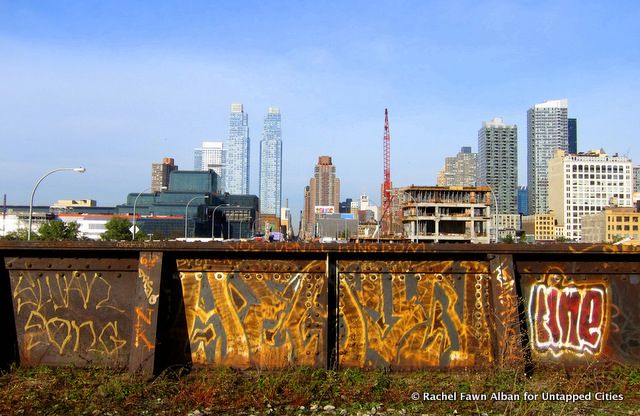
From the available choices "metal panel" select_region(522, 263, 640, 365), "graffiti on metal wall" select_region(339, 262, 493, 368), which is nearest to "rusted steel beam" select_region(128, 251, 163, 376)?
"graffiti on metal wall" select_region(339, 262, 493, 368)

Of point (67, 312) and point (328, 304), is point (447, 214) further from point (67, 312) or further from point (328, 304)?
point (67, 312)

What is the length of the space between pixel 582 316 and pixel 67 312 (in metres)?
6.58

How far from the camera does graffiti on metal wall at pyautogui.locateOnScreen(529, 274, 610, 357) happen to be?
711 cm

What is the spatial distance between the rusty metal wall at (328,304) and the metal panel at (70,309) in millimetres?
13

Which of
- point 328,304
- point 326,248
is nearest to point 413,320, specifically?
point 328,304

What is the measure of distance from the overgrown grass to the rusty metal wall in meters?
0.24

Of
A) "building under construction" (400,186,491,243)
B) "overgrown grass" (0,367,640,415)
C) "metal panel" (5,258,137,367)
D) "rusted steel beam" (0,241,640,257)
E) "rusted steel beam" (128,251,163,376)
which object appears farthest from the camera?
"building under construction" (400,186,491,243)

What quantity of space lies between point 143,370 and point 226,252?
1712mm

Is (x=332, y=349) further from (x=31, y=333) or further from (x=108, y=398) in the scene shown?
(x=31, y=333)

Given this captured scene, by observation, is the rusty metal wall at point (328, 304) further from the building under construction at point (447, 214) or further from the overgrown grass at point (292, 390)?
the building under construction at point (447, 214)

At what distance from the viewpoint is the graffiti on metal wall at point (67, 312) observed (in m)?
7.15

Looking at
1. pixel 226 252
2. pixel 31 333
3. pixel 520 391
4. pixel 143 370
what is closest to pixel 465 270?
pixel 520 391

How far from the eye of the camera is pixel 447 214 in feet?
374

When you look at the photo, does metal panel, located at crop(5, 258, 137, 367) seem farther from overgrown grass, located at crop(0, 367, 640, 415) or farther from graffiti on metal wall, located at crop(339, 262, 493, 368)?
graffiti on metal wall, located at crop(339, 262, 493, 368)
